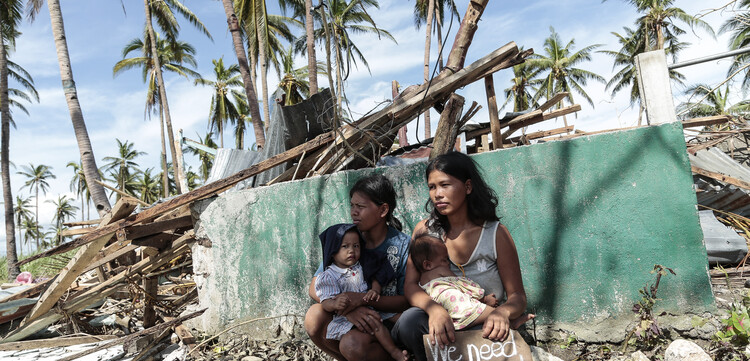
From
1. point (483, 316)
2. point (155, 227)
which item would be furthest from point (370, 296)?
point (155, 227)

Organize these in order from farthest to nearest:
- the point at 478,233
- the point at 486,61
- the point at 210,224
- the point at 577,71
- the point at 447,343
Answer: the point at 577,71, the point at 210,224, the point at 486,61, the point at 478,233, the point at 447,343

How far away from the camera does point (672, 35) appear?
30.0m

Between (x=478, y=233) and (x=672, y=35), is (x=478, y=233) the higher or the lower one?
the lower one

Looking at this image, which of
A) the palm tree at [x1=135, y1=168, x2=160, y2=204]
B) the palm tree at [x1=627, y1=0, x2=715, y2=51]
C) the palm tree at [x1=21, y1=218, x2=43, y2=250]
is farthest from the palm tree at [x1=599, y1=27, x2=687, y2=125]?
the palm tree at [x1=21, y1=218, x2=43, y2=250]

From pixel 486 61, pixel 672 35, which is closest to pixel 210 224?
pixel 486 61

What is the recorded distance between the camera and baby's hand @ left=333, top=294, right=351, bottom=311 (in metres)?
2.33

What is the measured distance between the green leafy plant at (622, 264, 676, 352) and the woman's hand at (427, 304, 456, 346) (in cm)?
143

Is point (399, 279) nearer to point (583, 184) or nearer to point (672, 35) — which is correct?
point (583, 184)

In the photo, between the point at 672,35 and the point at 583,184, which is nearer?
the point at 583,184

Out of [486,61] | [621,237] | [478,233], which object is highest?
[486,61]

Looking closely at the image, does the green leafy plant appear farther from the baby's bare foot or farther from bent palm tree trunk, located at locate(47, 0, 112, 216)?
bent palm tree trunk, located at locate(47, 0, 112, 216)

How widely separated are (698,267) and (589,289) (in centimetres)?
62

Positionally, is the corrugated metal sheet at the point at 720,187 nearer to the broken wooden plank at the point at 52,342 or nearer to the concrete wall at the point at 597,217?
the concrete wall at the point at 597,217

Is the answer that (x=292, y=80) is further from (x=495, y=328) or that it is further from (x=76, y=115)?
(x=495, y=328)
